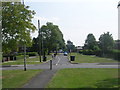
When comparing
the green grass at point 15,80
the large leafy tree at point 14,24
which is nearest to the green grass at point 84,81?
the green grass at point 15,80

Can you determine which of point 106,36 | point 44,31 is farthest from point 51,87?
point 44,31

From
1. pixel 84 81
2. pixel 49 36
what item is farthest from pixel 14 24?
pixel 49 36

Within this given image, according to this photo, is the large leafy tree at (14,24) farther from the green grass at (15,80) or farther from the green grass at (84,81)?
the green grass at (84,81)

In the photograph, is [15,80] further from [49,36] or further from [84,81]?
[49,36]

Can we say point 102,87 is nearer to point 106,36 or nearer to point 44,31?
point 106,36

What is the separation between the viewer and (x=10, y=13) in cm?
1734

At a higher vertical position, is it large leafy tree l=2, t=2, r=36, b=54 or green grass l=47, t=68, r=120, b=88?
large leafy tree l=2, t=2, r=36, b=54

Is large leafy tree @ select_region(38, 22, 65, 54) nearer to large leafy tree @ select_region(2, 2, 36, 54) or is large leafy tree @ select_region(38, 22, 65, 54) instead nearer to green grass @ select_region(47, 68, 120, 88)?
large leafy tree @ select_region(2, 2, 36, 54)

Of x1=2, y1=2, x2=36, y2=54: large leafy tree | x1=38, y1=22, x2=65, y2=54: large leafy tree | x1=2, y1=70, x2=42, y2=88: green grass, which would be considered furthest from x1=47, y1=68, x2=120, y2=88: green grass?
x1=38, y1=22, x2=65, y2=54: large leafy tree

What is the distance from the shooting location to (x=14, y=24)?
17.4 m

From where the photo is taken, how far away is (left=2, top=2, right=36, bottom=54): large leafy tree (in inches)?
674

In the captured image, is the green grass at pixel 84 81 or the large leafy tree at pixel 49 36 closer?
the green grass at pixel 84 81

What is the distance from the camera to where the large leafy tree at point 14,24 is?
17125mm

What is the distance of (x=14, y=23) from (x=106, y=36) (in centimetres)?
6896
